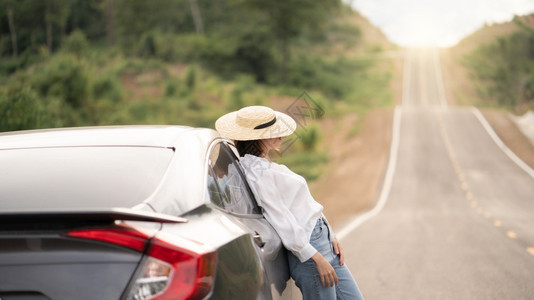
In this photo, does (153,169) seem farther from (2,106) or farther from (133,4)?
(133,4)

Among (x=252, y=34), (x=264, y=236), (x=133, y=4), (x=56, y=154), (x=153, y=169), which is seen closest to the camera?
(x=153, y=169)

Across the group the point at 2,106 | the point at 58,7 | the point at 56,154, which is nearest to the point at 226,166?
the point at 56,154

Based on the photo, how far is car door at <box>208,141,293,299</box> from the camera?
291 cm

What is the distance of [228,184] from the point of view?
10.6 ft

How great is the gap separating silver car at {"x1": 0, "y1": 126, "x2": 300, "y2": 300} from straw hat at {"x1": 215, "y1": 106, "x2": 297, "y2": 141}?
9.5 inches

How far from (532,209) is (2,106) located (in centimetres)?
1538

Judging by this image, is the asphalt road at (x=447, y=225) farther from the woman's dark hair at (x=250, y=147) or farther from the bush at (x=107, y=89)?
the bush at (x=107, y=89)

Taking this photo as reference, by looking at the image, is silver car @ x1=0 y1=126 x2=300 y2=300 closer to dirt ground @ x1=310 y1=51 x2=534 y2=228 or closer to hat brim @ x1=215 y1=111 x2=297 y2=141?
hat brim @ x1=215 y1=111 x2=297 y2=141

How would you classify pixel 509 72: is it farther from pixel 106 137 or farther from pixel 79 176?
pixel 79 176

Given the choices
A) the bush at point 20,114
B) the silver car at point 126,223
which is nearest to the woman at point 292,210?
the silver car at point 126,223

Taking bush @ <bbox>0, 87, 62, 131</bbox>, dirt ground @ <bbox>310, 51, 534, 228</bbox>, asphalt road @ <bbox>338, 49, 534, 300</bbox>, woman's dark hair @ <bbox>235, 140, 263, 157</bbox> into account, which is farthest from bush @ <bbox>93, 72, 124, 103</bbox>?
woman's dark hair @ <bbox>235, 140, 263, 157</bbox>

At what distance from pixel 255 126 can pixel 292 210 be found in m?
0.59

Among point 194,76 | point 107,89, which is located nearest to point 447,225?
point 107,89

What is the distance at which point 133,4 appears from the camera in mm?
67562
